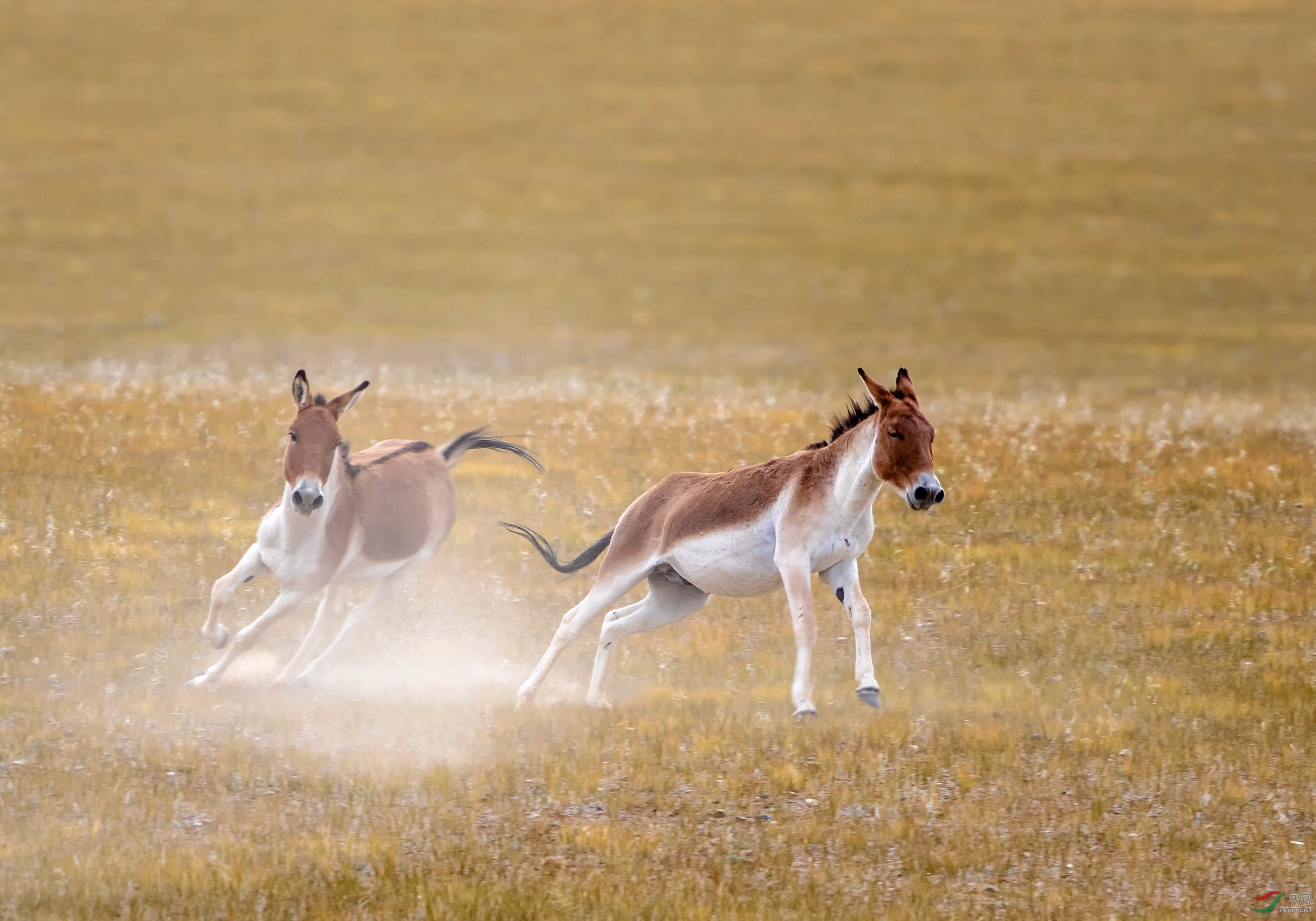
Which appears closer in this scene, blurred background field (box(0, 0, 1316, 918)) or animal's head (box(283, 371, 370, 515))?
blurred background field (box(0, 0, 1316, 918))

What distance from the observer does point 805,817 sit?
920 cm

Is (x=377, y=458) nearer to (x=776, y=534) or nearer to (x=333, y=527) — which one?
(x=333, y=527)

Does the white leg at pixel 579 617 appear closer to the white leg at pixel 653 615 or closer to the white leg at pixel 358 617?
the white leg at pixel 653 615

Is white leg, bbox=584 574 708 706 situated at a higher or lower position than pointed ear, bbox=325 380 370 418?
lower

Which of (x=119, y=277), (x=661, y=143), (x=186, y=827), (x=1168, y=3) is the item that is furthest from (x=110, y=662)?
(x=1168, y=3)

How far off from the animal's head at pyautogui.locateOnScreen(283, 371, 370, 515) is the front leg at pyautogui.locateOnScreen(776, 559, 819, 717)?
2955mm

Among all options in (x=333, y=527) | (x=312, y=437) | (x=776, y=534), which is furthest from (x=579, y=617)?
(x=312, y=437)

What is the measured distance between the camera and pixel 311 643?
40.0 ft

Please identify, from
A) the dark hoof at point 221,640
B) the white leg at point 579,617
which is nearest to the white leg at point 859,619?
the white leg at point 579,617

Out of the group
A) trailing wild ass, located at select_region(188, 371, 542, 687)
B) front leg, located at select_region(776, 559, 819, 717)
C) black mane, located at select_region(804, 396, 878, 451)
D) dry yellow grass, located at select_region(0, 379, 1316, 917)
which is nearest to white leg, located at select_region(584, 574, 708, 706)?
dry yellow grass, located at select_region(0, 379, 1316, 917)

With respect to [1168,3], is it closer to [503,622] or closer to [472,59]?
[472,59]

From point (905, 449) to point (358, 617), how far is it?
4675mm

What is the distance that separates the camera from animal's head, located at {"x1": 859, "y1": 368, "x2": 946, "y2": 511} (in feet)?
32.3

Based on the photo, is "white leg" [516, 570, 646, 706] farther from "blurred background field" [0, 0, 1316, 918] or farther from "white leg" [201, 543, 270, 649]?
"white leg" [201, 543, 270, 649]
